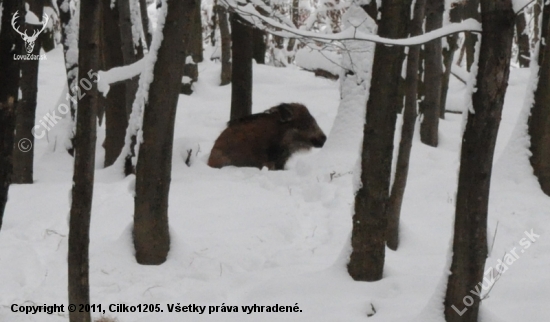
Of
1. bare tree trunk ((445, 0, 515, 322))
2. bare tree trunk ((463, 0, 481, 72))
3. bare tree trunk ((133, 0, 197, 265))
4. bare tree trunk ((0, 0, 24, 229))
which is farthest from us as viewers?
bare tree trunk ((463, 0, 481, 72))

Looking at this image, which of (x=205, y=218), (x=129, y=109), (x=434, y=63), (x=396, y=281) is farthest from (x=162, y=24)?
(x=434, y=63)

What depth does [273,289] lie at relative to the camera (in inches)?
197

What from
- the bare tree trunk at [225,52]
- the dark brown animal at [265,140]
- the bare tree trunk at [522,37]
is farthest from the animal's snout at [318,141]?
the bare tree trunk at [522,37]

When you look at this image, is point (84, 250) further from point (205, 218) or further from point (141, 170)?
point (205, 218)

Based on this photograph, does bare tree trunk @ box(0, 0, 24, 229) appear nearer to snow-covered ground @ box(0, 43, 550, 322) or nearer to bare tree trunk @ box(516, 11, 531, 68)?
snow-covered ground @ box(0, 43, 550, 322)

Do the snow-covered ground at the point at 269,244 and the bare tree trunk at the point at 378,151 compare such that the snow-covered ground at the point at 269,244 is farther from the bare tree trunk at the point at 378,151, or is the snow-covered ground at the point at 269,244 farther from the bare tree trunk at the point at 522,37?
the bare tree trunk at the point at 522,37

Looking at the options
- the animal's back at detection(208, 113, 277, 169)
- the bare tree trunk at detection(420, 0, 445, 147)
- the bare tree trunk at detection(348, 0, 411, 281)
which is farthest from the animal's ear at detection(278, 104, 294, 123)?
the bare tree trunk at detection(348, 0, 411, 281)

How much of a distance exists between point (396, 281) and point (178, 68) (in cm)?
247

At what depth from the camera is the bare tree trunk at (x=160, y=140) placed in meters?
5.22

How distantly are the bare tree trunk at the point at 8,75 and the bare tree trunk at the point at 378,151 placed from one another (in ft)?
8.11

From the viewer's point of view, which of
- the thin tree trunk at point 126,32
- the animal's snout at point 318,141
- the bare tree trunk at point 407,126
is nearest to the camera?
the bare tree trunk at point 407,126

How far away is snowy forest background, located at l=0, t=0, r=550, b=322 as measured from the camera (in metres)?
3.74

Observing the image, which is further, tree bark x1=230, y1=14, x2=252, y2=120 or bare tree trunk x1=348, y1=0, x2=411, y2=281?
tree bark x1=230, y1=14, x2=252, y2=120

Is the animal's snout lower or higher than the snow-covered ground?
higher
